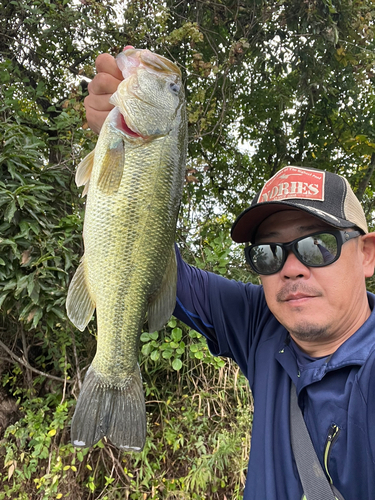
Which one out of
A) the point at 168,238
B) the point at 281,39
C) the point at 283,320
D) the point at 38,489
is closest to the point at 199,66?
the point at 281,39

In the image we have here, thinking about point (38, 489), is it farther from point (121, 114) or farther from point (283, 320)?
point (121, 114)

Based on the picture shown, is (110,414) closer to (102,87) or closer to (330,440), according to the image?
(330,440)

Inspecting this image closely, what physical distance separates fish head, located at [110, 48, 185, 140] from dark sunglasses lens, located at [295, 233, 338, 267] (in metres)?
0.82

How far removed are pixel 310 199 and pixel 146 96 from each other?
899mm

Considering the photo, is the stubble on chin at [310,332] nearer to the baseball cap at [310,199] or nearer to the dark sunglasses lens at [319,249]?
the dark sunglasses lens at [319,249]

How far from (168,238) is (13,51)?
151 inches

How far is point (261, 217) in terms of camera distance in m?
1.52

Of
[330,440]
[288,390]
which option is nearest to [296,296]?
[288,390]

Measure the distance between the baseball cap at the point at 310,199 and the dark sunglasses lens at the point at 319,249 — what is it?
7 cm

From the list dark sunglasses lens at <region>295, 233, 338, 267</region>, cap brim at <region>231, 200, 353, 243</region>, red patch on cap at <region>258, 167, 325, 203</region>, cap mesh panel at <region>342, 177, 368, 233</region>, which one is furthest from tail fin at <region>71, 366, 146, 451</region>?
cap mesh panel at <region>342, 177, 368, 233</region>

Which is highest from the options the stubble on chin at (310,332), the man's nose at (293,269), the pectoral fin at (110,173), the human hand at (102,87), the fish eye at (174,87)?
the fish eye at (174,87)

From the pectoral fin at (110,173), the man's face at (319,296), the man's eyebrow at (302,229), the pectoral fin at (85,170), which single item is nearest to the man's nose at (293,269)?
the man's face at (319,296)

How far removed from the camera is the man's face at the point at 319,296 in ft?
4.31

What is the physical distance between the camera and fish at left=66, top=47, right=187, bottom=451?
144 centimetres
